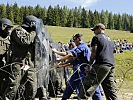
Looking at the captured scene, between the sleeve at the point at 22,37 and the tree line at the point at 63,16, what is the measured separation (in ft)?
384

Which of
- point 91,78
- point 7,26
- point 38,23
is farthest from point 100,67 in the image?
point 7,26

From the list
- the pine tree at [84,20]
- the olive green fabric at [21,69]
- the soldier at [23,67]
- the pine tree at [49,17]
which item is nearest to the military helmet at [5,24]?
the soldier at [23,67]

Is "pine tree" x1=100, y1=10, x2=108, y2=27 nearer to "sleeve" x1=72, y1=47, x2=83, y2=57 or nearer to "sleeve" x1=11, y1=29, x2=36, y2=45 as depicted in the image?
"sleeve" x1=72, y1=47, x2=83, y2=57

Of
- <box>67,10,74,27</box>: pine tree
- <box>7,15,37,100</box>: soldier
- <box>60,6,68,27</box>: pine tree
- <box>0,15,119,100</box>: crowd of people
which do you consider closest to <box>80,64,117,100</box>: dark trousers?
<box>0,15,119,100</box>: crowd of people

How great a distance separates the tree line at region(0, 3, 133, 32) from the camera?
5167 inches

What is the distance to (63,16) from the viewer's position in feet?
463

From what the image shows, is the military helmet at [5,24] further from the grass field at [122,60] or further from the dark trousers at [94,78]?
the grass field at [122,60]

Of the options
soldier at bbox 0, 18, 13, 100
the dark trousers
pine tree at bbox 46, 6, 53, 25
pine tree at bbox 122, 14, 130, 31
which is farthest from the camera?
pine tree at bbox 122, 14, 130, 31

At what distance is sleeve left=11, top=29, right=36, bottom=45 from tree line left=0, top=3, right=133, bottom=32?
117 metres

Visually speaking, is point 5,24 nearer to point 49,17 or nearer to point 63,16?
point 49,17

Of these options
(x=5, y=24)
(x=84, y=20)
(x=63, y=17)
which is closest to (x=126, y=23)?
(x=84, y=20)

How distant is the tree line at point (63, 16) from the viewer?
431 feet

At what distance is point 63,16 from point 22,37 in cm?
13424

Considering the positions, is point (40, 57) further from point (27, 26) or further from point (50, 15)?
point (50, 15)
